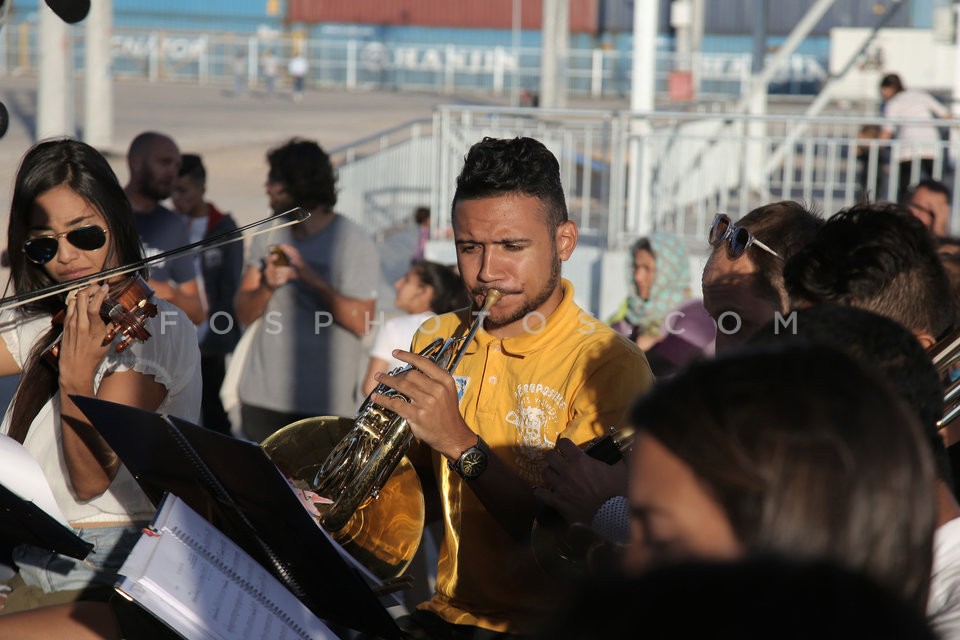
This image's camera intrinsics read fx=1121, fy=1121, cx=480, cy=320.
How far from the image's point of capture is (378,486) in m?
2.34

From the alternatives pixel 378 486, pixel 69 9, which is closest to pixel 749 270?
pixel 378 486

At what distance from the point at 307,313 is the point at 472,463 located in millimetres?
2805

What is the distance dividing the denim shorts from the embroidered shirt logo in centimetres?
87

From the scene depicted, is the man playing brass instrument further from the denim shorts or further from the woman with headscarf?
the woman with headscarf

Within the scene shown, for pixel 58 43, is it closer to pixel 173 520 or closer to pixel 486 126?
pixel 486 126

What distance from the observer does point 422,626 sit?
2406 mm

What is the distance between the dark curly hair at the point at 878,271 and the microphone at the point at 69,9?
2325mm

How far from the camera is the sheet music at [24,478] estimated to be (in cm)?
223

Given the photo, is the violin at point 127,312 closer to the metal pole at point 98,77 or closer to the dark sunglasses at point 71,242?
the dark sunglasses at point 71,242

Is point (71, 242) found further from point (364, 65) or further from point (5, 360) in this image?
point (364, 65)

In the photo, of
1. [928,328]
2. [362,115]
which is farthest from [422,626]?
[362,115]

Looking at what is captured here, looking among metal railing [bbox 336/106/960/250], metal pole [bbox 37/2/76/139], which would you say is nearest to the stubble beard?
metal railing [bbox 336/106/960/250]

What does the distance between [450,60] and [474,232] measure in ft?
109

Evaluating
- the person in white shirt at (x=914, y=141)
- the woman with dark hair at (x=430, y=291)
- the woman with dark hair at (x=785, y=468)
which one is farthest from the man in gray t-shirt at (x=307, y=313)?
the woman with dark hair at (x=785, y=468)
